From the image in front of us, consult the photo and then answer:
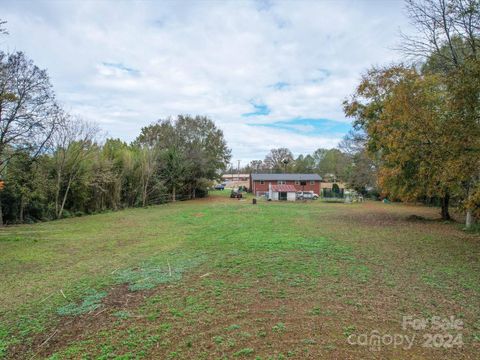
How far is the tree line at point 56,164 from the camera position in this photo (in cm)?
976

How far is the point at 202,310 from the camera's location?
10.5 feet

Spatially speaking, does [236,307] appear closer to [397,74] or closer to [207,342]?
[207,342]

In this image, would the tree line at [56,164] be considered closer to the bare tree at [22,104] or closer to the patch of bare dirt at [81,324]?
the bare tree at [22,104]

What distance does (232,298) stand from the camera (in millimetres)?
3545

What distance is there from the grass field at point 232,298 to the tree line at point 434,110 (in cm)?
200

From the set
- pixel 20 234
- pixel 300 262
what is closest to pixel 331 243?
pixel 300 262

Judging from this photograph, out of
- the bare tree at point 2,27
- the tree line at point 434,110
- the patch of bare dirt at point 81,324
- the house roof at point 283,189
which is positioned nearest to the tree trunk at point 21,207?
the bare tree at point 2,27

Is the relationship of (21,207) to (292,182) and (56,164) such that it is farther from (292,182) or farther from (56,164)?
(292,182)

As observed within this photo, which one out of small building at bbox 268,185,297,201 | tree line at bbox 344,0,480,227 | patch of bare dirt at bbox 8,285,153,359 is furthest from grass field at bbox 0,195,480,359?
small building at bbox 268,185,297,201

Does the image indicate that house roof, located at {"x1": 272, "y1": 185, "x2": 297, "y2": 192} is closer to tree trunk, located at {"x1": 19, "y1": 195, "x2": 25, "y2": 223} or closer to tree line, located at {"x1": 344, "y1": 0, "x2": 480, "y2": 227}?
tree line, located at {"x1": 344, "y1": 0, "x2": 480, "y2": 227}

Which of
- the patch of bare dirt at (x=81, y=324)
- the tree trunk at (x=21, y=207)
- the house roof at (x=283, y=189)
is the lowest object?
the patch of bare dirt at (x=81, y=324)

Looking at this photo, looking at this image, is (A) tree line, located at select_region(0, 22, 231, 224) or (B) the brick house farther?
(B) the brick house

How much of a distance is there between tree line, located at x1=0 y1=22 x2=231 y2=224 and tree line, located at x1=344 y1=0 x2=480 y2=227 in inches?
459

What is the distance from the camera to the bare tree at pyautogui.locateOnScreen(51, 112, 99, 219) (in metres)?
12.8
